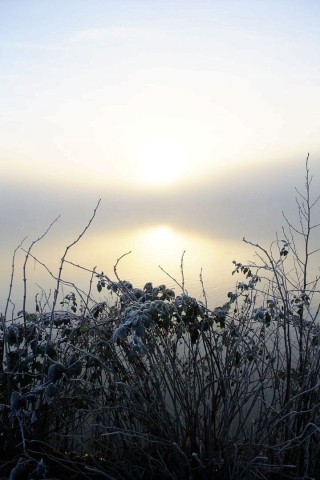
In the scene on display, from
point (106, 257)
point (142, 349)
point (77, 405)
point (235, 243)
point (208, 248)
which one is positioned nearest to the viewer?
point (142, 349)

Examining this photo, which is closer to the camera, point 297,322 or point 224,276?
point 297,322

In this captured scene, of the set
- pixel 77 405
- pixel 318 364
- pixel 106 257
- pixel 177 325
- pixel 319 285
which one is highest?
pixel 106 257

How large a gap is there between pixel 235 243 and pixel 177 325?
12918mm

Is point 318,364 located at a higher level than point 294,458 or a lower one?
Result: higher

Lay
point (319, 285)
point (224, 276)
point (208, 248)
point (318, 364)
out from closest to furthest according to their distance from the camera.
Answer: point (318, 364), point (319, 285), point (224, 276), point (208, 248)

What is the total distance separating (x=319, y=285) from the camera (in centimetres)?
673

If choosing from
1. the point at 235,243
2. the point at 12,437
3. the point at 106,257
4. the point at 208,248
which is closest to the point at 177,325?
the point at 12,437

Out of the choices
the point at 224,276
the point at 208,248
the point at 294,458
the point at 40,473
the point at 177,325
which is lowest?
the point at 40,473

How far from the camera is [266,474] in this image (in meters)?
2.18

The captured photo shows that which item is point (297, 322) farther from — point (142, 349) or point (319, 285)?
point (319, 285)

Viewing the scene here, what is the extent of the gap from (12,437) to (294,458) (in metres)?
1.49

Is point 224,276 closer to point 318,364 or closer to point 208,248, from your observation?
point 208,248

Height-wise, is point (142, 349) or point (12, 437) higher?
point (142, 349)

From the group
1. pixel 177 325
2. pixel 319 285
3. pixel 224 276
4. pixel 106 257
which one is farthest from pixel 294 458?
pixel 106 257
